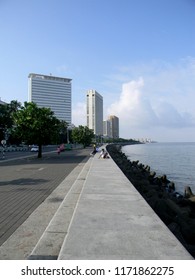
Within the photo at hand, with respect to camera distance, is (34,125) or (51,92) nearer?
(34,125)

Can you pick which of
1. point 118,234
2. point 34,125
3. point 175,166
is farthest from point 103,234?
point 175,166

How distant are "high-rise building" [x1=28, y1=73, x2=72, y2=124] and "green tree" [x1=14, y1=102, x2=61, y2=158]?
10645 centimetres

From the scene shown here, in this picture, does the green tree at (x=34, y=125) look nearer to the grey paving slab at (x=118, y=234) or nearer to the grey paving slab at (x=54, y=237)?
the grey paving slab at (x=54, y=237)

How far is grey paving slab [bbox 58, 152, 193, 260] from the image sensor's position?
418 centimetres

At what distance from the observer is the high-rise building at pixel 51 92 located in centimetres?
13975

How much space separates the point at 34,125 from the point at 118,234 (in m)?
27.2

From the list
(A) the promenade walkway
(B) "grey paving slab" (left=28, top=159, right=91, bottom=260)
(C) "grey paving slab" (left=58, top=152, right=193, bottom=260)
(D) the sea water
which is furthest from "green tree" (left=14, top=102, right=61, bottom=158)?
(C) "grey paving slab" (left=58, top=152, right=193, bottom=260)

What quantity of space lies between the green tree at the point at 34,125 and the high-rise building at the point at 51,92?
106 meters

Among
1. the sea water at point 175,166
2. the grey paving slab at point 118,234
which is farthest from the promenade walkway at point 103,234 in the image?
the sea water at point 175,166

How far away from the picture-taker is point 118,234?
5.02 meters

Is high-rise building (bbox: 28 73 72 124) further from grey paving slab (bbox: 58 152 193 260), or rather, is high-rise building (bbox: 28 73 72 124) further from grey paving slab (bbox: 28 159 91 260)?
grey paving slab (bbox: 58 152 193 260)

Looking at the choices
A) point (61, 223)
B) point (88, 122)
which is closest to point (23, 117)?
point (61, 223)

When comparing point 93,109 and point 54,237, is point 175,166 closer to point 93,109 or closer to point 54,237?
Answer: point 54,237
